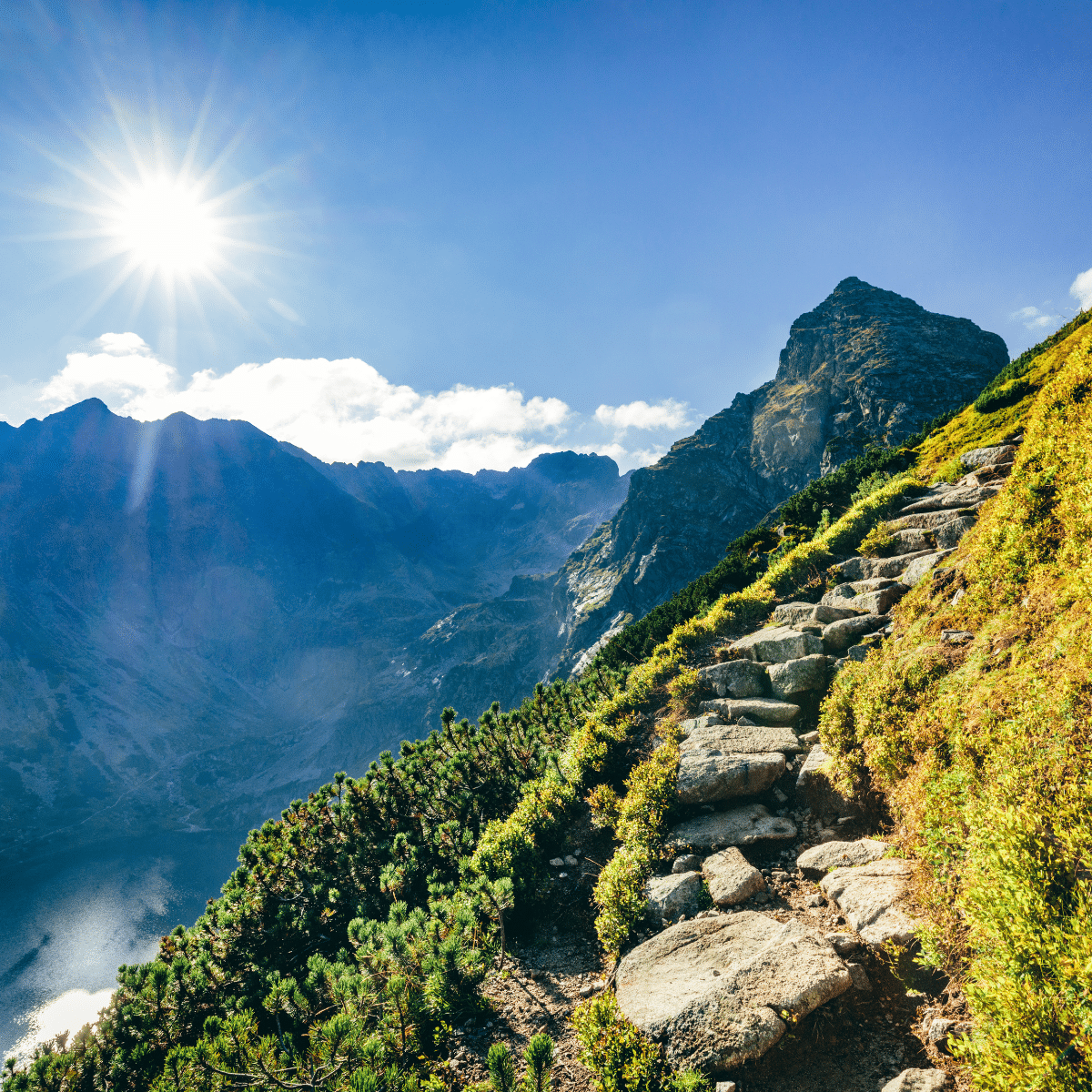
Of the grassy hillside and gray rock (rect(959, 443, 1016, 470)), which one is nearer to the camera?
the grassy hillside

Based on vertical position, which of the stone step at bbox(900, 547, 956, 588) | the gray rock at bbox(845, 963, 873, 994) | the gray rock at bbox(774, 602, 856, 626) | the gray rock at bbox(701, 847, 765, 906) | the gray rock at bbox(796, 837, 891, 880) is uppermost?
the gray rock at bbox(774, 602, 856, 626)

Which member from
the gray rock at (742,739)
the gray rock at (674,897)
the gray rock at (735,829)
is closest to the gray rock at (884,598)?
the gray rock at (742,739)

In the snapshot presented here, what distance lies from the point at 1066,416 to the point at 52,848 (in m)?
257

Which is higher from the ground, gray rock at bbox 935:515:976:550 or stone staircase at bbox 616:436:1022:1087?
gray rock at bbox 935:515:976:550

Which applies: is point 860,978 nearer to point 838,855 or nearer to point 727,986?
point 727,986

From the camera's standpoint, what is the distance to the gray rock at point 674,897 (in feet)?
27.7

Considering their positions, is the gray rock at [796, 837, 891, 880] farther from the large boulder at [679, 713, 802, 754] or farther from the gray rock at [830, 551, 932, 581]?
the gray rock at [830, 551, 932, 581]

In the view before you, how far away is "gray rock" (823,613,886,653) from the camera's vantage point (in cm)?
Result: 1339

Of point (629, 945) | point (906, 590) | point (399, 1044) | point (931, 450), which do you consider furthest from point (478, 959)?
point (931, 450)

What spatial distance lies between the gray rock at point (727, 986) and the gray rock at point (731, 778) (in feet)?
8.61

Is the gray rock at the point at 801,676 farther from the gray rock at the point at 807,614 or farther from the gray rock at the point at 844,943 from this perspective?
the gray rock at the point at 844,943

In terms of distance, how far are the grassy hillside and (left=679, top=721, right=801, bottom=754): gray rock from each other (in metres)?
0.74

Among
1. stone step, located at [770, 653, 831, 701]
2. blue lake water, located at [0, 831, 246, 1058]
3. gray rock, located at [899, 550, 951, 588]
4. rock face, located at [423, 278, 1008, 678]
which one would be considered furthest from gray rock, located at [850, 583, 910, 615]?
blue lake water, located at [0, 831, 246, 1058]

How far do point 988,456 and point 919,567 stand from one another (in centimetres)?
1217
